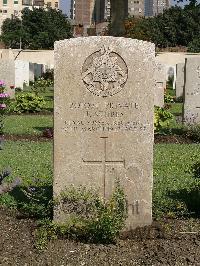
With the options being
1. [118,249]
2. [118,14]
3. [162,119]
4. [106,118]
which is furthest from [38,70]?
[118,249]

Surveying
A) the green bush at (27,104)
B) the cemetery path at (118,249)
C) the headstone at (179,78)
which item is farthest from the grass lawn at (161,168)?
the headstone at (179,78)

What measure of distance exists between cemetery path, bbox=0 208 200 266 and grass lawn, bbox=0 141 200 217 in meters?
0.51

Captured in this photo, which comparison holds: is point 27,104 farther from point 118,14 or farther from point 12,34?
point 12,34

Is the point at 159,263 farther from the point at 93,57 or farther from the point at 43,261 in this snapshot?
the point at 93,57

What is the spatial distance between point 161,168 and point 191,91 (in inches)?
197

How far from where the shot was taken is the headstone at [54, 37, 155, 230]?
17.6ft

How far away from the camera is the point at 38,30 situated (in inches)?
2884

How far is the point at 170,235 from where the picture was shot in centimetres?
536

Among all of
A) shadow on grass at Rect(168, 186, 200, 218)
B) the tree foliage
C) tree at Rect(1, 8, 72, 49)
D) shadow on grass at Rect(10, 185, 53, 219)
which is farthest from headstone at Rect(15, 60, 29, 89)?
tree at Rect(1, 8, 72, 49)

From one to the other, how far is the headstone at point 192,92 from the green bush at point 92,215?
7893 mm

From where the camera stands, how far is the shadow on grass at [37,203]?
5.75 m

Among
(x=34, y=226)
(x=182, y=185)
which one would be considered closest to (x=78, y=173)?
(x=34, y=226)

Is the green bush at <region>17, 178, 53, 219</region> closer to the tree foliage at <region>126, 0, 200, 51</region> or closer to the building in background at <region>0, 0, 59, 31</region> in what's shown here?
the tree foliage at <region>126, 0, 200, 51</region>

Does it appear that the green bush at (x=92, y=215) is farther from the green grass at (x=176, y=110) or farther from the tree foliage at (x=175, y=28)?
the tree foliage at (x=175, y=28)
